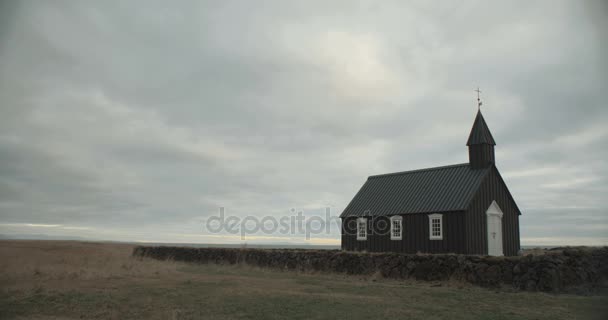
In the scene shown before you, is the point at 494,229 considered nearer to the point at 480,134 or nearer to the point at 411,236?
the point at 411,236

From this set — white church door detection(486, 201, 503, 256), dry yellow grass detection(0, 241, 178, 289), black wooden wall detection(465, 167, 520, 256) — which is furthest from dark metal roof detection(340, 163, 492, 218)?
dry yellow grass detection(0, 241, 178, 289)

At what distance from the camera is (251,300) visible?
1502 centimetres

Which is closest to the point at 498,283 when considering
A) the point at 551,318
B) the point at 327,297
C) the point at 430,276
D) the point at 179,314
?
the point at 430,276

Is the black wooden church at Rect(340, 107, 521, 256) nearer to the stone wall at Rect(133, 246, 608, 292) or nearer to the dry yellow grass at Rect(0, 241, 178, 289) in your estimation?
the stone wall at Rect(133, 246, 608, 292)

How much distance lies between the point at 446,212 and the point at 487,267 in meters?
9.03

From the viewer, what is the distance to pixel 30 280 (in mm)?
19453

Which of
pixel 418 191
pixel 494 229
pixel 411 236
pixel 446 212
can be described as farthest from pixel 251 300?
pixel 494 229

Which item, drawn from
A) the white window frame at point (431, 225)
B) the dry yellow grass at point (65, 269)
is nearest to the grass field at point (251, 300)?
the dry yellow grass at point (65, 269)

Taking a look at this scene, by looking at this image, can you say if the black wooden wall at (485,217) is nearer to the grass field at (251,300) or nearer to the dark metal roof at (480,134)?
the dark metal roof at (480,134)

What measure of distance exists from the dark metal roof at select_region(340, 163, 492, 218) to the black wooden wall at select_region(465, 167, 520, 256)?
798 mm

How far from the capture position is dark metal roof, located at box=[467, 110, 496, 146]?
1192 inches

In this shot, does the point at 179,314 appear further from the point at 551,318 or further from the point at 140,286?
the point at 551,318

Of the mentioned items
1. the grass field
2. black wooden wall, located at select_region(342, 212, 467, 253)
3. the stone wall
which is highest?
black wooden wall, located at select_region(342, 212, 467, 253)

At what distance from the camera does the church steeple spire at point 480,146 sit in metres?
29.9
